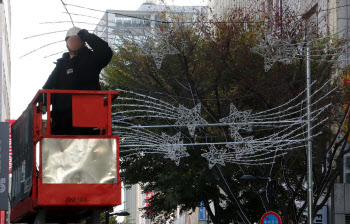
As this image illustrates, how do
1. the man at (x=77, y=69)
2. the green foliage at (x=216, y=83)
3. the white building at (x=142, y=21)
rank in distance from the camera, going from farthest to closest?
the green foliage at (x=216, y=83)
the white building at (x=142, y=21)
the man at (x=77, y=69)

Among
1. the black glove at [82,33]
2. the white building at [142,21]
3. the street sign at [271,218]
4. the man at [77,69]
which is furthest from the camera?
the street sign at [271,218]

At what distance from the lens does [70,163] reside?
901 cm

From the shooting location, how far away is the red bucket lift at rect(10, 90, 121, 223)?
29.1 feet

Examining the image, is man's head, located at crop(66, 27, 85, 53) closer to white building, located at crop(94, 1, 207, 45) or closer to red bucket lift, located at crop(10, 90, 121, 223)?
red bucket lift, located at crop(10, 90, 121, 223)

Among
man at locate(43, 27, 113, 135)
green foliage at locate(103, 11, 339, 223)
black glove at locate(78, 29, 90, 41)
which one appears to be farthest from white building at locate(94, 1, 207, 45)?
black glove at locate(78, 29, 90, 41)

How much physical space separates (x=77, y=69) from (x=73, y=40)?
0.37 meters

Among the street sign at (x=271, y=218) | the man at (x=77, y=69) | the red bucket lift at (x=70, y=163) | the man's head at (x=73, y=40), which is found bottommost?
the street sign at (x=271, y=218)

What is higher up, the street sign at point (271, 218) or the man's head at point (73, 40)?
the man's head at point (73, 40)

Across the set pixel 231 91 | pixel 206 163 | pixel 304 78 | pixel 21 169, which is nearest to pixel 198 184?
pixel 206 163

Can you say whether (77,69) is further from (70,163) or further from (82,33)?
(70,163)

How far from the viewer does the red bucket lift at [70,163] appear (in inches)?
349

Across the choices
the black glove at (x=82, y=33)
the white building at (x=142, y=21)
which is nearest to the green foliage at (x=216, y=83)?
the white building at (x=142, y=21)

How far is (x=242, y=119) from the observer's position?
27.8 meters

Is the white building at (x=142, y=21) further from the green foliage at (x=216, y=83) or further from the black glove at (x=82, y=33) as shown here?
the black glove at (x=82, y=33)
